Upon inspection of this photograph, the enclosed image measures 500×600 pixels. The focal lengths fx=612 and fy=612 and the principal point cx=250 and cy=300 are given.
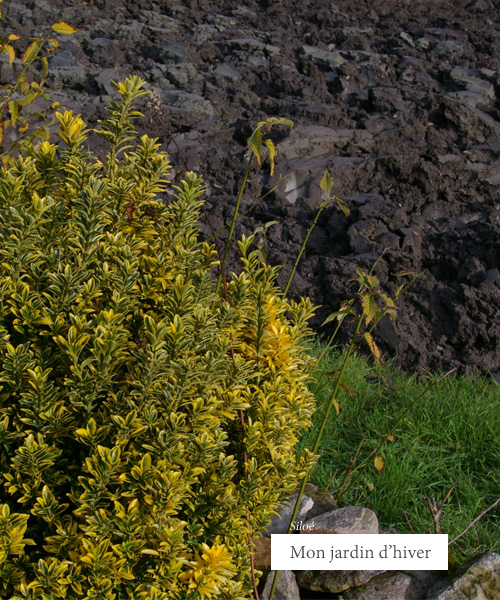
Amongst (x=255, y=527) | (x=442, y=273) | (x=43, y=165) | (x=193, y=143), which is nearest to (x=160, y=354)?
(x=255, y=527)

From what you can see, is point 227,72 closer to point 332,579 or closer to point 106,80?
point 106,80

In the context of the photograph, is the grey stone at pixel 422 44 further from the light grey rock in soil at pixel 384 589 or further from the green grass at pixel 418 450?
the light grey rock in soil at pixel 384 589

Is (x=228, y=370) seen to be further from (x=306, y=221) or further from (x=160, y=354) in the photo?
(x=306, y=221)

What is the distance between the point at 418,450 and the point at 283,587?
127 cm

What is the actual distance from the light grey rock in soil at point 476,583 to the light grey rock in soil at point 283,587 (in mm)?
564

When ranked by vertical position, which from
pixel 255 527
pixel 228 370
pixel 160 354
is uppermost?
pixel 160 354

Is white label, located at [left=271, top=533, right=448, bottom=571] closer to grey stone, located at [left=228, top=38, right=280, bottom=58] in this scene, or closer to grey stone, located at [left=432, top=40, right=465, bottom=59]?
grey stone, located at [left=228, top=38, right=280, bottom=58]

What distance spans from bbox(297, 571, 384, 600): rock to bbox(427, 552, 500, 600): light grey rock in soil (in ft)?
0.94

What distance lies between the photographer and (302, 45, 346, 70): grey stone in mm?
7645

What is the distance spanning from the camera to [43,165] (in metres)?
2.31

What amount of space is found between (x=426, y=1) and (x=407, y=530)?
372 inches

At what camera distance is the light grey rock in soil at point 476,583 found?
247 cm

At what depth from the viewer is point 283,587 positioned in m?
2.56

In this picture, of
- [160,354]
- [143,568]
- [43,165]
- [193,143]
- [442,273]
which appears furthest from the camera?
[193,143]
